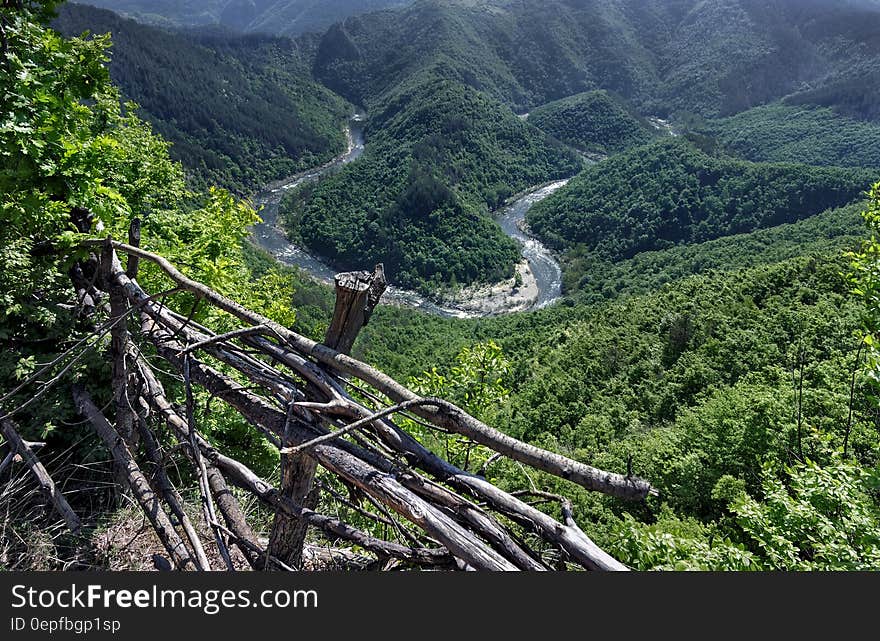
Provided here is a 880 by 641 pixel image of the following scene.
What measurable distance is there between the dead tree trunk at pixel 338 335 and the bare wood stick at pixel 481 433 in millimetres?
159

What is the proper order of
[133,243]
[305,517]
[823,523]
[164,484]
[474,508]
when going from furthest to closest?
1. [823,523]
2. [133,243]
3. [164,484]
4. [305,517]
5. [474,508]

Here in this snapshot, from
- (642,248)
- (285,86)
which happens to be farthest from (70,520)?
(285,86)

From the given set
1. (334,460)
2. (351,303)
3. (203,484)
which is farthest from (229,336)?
(334,460)

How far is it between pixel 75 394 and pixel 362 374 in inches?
164

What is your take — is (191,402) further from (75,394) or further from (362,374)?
(75,394)

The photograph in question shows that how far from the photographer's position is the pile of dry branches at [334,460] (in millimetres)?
2619

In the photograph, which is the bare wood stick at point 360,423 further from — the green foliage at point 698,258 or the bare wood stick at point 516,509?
the green foliage at point 698,258

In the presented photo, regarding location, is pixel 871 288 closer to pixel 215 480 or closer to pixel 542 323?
pixel 215 480

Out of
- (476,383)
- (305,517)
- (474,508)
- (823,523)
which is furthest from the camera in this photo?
(476,383)

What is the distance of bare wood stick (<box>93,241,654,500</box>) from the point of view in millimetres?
2572

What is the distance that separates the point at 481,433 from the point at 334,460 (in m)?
0.89

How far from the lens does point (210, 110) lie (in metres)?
140

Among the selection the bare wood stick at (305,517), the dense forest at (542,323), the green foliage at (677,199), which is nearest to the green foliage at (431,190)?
the dense forest at (542,323)

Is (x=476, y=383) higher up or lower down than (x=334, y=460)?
lower down
